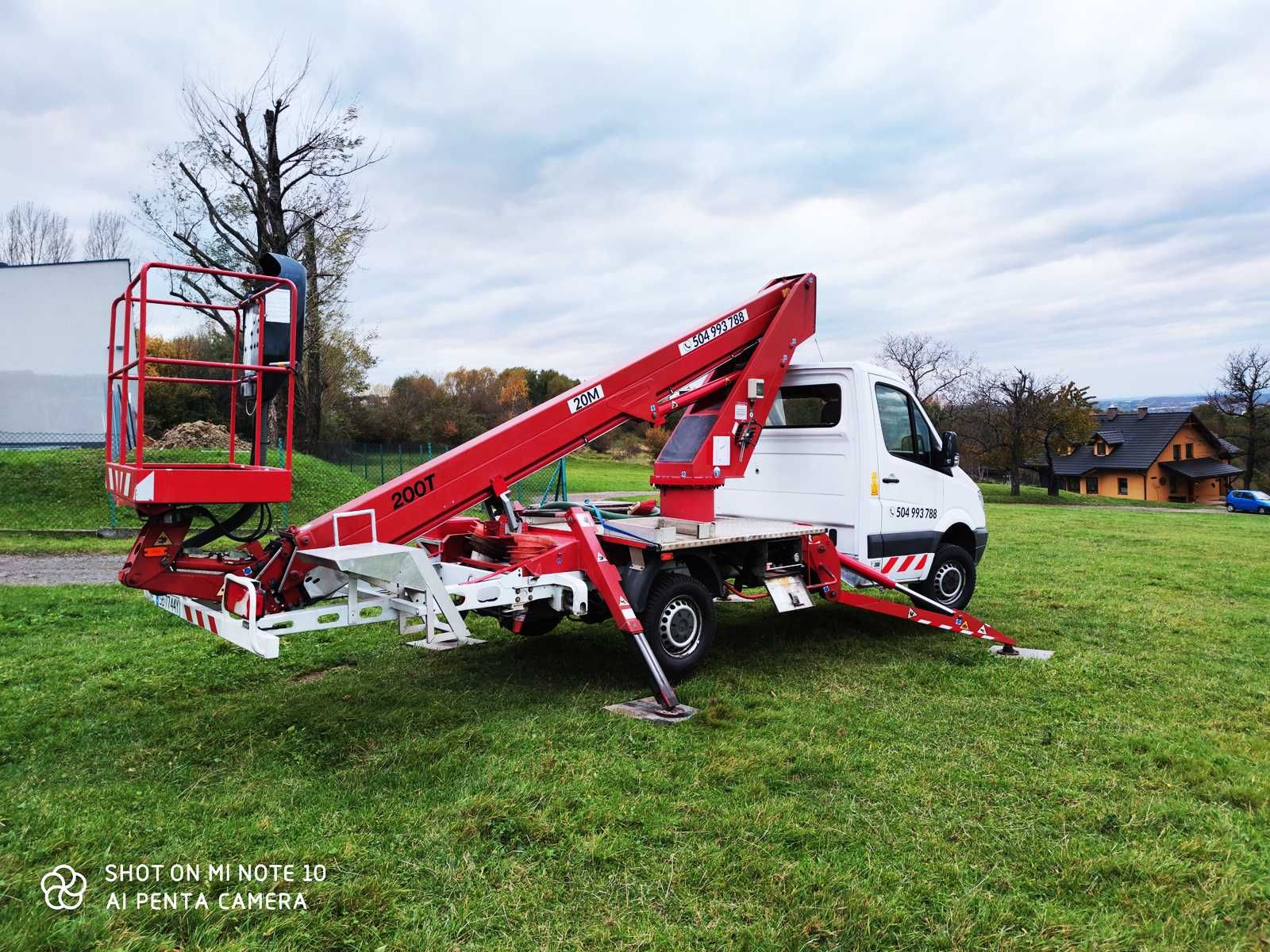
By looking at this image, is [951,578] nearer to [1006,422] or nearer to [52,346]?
[52,346]

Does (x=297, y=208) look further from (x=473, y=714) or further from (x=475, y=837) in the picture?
(x=475, y=837)

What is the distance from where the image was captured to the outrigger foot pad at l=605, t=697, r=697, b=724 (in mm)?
4953

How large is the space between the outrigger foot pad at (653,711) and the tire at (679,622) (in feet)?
1.44

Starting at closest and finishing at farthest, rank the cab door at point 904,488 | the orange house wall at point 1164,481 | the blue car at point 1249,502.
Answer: the cab door at point 904,488 < the blue car at point 1249,502 < the orange house wall at point 1164,481

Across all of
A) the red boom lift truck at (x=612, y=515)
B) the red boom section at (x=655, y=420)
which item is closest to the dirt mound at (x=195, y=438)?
the red boom lift truck at (x=612, y=515)

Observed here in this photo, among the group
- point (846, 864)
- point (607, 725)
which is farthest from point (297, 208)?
point (846, 864)

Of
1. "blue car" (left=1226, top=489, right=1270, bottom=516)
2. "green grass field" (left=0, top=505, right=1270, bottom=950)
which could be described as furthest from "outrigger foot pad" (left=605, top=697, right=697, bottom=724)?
"blue car" (left=1226, top=489, right=1270, bottom=516)

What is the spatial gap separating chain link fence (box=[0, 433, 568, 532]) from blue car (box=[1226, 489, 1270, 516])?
122 ft

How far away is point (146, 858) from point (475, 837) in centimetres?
127

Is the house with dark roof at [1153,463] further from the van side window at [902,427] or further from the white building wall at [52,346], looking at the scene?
the van side window at [902,427]

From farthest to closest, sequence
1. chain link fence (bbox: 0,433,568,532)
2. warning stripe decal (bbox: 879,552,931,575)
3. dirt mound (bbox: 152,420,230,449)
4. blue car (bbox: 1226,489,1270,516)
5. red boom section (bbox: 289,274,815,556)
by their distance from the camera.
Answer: blue car (bbox: 1226,489,1270,516)
dirt mound (bbox: 152,420,230,449)
chain link fence (bbox: 0,433,568,532)
warning stripe decal (bbox: 879,552,931,575)
red boom section (bbox: 289,274,815,556)

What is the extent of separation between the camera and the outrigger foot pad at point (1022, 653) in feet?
21.8
